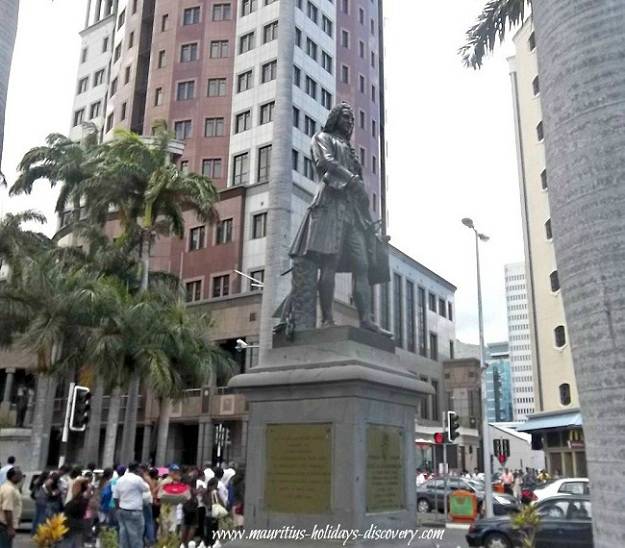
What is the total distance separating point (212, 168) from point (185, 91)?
6825mm

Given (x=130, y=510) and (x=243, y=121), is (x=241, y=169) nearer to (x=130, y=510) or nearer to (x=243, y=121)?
(x=243, y=121)

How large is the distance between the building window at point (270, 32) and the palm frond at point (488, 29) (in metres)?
39.1

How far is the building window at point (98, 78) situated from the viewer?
209 ft

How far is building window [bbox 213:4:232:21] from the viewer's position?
52672 mm

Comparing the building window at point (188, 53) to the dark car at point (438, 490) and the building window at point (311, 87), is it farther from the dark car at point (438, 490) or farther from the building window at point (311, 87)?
the dark car at point (438, 490)

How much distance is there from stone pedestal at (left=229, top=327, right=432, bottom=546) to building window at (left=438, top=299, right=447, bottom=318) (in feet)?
211

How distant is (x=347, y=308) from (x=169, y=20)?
27.9 m

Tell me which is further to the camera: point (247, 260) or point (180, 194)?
point (247, 260)

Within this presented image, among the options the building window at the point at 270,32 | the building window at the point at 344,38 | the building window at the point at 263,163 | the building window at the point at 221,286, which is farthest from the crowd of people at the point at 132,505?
the building window at the point at 344,38

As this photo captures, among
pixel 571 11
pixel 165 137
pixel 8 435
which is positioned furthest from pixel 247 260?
pixel 571 11

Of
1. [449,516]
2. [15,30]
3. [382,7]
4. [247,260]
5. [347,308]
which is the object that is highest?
[382,7]

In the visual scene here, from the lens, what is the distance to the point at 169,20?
2127 inches

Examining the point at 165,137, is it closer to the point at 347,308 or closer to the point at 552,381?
the point at 347,308

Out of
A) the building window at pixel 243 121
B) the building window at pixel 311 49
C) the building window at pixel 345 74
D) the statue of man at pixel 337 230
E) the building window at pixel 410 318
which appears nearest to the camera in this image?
the statue of man at pixel 337 230
